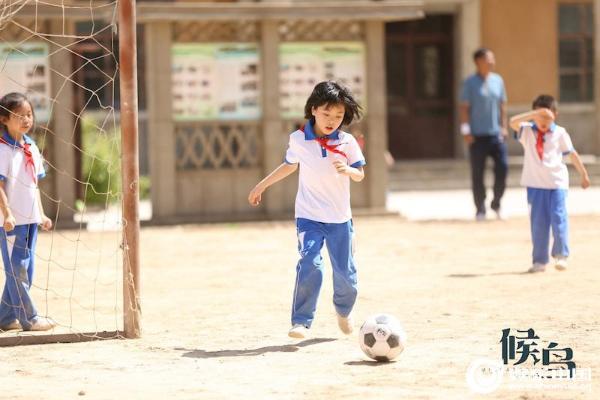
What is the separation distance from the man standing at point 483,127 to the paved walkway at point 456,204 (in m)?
0.59

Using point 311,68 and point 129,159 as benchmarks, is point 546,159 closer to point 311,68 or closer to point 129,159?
point 129,159

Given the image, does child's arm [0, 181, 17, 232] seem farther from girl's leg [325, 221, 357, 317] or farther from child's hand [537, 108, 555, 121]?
child's hand [537, 108, 555, 121]

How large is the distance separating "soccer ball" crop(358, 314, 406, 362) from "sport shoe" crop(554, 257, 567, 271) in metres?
4.22

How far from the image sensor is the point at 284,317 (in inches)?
343

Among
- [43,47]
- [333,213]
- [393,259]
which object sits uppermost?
[43,47]

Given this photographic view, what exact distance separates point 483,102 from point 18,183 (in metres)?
8.68

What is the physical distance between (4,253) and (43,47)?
7991mm

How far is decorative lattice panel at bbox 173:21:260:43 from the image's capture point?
53.8 ft

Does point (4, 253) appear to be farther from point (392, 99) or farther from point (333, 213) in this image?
point (392, 99)

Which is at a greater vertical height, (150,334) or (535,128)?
(535,128)

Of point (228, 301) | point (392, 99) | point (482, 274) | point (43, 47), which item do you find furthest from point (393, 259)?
point (392, 99)

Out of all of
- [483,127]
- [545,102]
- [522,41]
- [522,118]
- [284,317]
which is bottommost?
[284,317]

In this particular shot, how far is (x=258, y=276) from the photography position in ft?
36.9

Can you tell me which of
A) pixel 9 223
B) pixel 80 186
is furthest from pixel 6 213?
pixel 80 186
